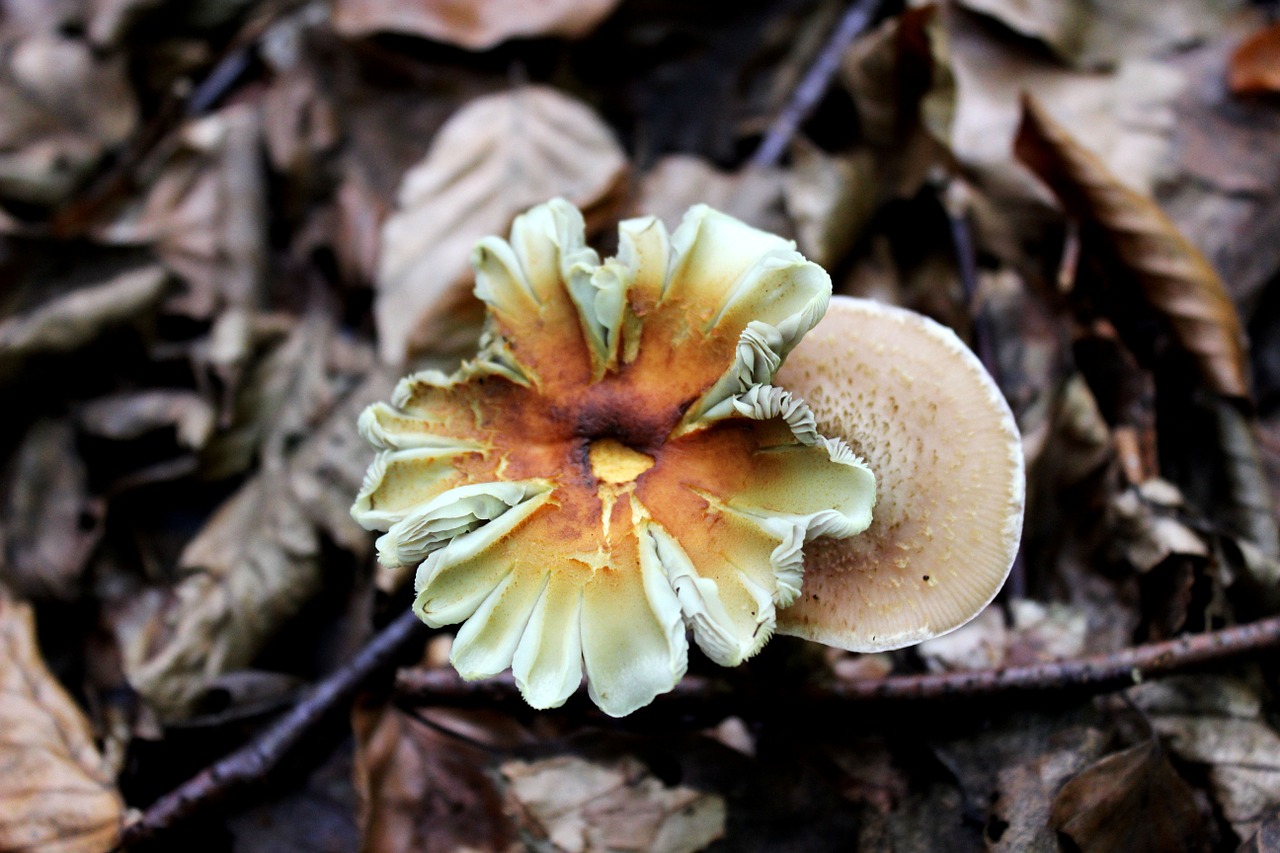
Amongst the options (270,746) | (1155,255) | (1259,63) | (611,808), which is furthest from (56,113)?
(1259,63)

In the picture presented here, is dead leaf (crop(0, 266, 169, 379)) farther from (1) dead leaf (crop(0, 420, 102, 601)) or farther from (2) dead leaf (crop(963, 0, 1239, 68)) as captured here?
(2) dead leaf (crop(963, 0, 1239, 68))

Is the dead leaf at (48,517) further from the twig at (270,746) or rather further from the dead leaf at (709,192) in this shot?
the dead leaf at (709,192)

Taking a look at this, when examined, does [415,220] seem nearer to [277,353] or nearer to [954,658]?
[277,353]

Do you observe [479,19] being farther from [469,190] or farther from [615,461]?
[615,461]

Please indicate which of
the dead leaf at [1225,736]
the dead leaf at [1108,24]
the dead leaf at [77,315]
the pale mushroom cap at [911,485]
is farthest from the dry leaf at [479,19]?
the dead leaf at [1225,736]

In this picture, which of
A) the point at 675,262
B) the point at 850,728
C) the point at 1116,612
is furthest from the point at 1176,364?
the point at 675,262
